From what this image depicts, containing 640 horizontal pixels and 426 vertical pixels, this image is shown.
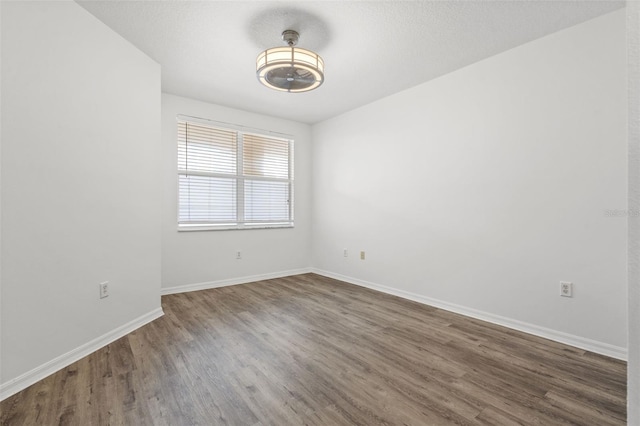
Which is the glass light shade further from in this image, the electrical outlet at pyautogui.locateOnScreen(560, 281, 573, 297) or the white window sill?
the electrical outlet at pyautogui.locateOnScreen(560, 281, 573, 297)

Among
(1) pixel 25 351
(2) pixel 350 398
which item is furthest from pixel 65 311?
(2) pixel 350 398

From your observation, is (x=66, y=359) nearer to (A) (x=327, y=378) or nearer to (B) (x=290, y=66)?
(A) (x=327, y=378)

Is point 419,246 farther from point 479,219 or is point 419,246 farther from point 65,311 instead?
point 65,311

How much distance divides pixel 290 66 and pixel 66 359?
8.76 ft

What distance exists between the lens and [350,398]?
168 cm

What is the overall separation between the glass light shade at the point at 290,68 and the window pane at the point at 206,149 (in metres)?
1.79

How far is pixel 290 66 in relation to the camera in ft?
7.67

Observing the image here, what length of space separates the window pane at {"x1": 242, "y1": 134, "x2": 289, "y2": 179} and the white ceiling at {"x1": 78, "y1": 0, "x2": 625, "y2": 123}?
48.4 inches

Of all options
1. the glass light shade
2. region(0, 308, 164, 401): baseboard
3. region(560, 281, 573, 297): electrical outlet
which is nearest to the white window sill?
region(0, 308, 164, 401): baseboard

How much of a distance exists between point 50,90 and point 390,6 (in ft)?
7.96

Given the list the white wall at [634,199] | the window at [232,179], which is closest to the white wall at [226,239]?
the window at [232,179]

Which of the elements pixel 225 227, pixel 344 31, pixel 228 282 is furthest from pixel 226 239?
pixel 344 31

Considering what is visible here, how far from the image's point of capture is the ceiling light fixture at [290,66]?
233 cm

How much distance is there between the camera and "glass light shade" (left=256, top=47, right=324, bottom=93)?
91.8 inches
